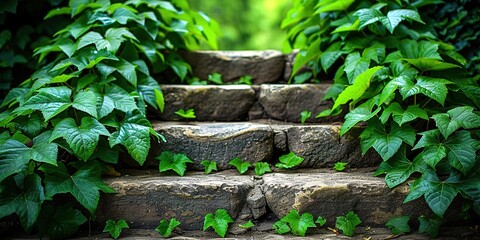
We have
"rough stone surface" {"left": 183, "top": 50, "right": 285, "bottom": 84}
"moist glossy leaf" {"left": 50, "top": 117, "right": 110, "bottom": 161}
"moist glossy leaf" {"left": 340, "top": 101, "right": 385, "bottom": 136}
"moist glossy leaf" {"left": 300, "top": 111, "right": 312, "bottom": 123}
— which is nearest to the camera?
"moist glossy leaf" {"left": 50, "top": 117, "right": 110, "bottom": 161}

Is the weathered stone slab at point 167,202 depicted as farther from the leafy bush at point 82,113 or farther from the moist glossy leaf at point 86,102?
the moist glossy leaf at point 86,102

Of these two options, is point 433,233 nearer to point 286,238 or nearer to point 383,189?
point 383,189

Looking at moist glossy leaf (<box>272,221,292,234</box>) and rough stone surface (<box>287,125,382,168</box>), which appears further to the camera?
rough stone surface (<box>287,125,382,168</box>)

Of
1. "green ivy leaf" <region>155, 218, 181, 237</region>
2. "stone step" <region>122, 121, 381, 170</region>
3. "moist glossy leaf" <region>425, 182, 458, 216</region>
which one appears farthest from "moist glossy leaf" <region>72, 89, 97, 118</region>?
"moist glossy leaf" <region>425, 182, 458, 216</region>

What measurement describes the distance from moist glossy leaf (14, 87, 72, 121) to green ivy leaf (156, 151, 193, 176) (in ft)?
1.63

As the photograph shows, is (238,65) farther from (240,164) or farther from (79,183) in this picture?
(79,183)

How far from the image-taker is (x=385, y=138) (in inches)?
75.9

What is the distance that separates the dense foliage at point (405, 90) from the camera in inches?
68.9

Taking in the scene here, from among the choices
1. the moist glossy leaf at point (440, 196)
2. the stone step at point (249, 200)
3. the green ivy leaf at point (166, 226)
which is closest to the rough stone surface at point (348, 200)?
the stone step at point (249, 200)

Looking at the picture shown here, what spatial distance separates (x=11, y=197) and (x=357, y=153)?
1.58m

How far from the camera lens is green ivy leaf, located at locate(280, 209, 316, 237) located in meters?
1.74

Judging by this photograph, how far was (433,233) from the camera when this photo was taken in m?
1.69

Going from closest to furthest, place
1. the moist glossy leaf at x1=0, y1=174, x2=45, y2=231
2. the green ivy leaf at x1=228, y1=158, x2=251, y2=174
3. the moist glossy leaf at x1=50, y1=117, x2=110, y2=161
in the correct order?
1. the moist glossy leaf at x1=0, y1=174, x2=45, y2=231
2. the moist glossy leaf at x1=50, y1=117, x2=110, y2=161
3. the green ivy leaf at x1=228, y1=158, x2=251, y2=174

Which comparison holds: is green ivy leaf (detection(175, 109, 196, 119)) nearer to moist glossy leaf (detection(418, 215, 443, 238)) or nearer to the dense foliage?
the dense foliage
